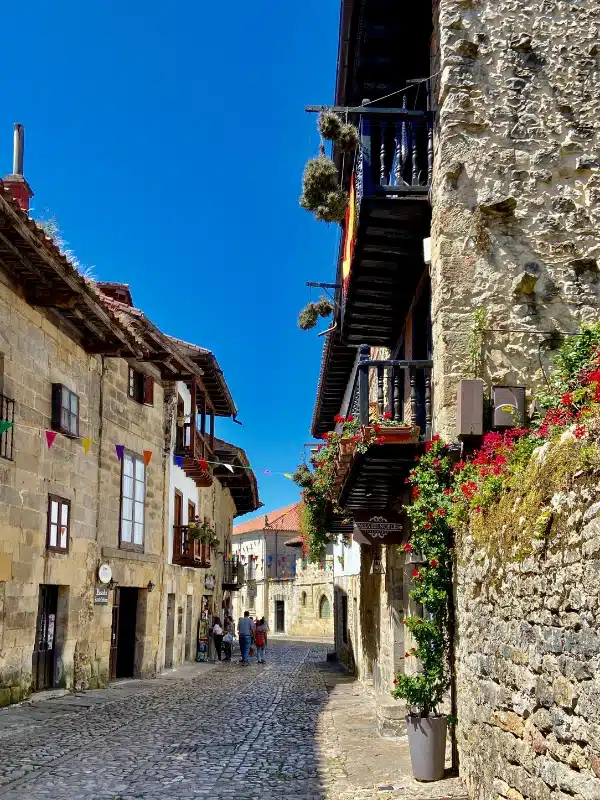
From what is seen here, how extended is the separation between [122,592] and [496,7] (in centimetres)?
1485

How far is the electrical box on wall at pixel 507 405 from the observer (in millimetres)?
8148

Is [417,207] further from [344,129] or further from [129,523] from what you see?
[129,523]

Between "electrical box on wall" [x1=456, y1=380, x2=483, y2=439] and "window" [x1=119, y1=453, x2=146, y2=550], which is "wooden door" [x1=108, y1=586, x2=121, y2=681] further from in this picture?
"electrical box on wall" [x1=456, y1=380, x2=483, y2=439]

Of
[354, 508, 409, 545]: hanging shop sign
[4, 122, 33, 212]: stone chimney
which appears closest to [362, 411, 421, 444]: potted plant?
[354, 508, 409, 545]: hanging shop sign

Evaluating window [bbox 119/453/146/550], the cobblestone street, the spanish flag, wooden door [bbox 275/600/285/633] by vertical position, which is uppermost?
the spanish flag

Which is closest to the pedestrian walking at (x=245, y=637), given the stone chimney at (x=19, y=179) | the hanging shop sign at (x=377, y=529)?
the stone chimney at (x=19, y=179)

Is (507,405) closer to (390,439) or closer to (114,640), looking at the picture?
(390,439)

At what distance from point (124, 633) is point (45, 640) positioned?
4.83 m

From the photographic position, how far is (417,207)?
9242 mm

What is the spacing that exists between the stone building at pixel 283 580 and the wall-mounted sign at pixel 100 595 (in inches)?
1088

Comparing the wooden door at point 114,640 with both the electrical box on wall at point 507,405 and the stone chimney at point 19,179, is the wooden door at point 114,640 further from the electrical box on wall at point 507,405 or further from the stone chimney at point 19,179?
the electrical box on wall at point 507,405

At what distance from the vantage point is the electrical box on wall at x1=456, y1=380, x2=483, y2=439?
802cm

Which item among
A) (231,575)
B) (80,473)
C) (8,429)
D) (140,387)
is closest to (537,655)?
(8,429)

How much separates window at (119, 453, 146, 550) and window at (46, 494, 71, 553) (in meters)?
2.97
